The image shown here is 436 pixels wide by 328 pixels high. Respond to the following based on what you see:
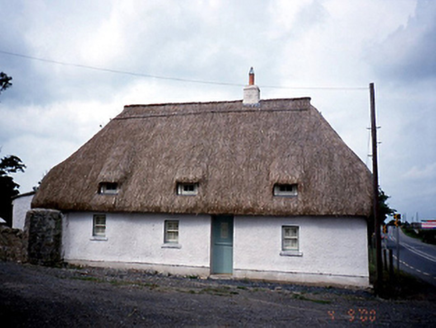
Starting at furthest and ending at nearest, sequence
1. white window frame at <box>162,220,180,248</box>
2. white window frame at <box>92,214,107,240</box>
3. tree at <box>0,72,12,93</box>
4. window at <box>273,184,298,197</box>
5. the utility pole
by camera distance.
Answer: tree at <box>0,72,12,93</box> < white window frame at <box>92,214,107,240</box> < white window frame at <box>162,220,180,248</box> < window at <box>273,184,298,197</box> < the utility pole

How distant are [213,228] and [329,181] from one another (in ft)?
15.8

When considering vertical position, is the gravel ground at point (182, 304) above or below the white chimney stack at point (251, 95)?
below

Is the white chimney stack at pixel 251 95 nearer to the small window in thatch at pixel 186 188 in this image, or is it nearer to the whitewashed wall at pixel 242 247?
the small window in thatch at pixel 186 188

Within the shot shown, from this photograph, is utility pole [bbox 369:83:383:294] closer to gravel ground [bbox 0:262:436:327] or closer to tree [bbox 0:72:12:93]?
gravel ground [bbox 0:262:436:327]

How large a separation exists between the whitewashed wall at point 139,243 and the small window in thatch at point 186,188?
950 mm

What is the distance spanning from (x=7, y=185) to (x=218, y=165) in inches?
1004

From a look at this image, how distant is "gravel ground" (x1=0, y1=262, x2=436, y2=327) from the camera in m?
7.65

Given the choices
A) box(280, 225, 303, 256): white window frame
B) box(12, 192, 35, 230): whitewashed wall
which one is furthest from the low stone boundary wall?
box(12, 192, 35, 230): whitewashed wall

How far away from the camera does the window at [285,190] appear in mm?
14476

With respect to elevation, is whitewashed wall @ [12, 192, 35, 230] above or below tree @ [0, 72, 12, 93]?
below

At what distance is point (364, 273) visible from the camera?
1341 cm

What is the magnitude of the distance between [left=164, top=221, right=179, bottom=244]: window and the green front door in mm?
1502

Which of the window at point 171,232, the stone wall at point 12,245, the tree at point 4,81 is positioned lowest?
the stone wall at point 12,245

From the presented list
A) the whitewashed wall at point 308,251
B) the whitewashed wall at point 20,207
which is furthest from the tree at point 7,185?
the whitewashed wall at point 308,251
